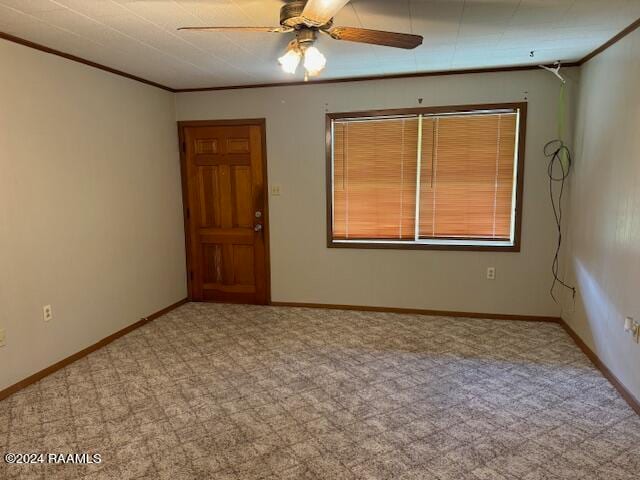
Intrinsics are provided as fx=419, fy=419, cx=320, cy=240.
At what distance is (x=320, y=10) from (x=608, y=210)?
2.46 m

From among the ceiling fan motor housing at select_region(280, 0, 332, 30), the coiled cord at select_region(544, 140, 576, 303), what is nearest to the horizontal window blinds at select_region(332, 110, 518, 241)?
the coiled cord at select_region(544, 140, 576, 303)

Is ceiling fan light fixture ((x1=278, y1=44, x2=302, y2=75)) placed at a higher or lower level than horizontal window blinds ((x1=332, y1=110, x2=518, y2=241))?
higher

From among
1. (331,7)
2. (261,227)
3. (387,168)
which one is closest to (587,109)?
(387,168)

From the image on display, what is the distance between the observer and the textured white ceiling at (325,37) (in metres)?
2.31

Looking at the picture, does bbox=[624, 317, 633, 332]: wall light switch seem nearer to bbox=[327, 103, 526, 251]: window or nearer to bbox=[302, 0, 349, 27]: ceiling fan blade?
bbox=[327, 103, 526, 251]: window

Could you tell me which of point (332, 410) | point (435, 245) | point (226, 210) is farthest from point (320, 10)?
point (226, 210)

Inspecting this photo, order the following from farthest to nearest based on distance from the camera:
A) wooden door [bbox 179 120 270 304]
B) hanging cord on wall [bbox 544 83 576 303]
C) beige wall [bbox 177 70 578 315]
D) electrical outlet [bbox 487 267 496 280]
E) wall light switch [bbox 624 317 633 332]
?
1. wooden door [bbox 179 120 270 304]
2. electrical outlet [bbox 487 267 496 280]
3. beige wall [bbox 177 70 578 315]
4. hanging cord on wall [bbox 544 83 576 303]
5. wall light switch [bbox 624 317 633 332]

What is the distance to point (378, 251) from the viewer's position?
433 cm

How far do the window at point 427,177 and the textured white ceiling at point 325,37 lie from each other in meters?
0.52

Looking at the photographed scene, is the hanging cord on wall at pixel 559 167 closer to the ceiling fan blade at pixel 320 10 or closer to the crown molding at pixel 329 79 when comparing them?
the crown molding at pixel 329 79

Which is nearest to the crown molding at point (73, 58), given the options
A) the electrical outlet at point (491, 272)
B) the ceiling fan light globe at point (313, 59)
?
the ceiling fan light globe at point (313, 59)

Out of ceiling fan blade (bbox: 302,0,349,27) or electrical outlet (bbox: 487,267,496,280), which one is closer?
ceiling fan blade (bbox: 302,0,349,27)

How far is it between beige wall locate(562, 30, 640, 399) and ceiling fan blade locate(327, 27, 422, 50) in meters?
1.56

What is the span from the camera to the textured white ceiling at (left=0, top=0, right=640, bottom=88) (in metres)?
2.31
